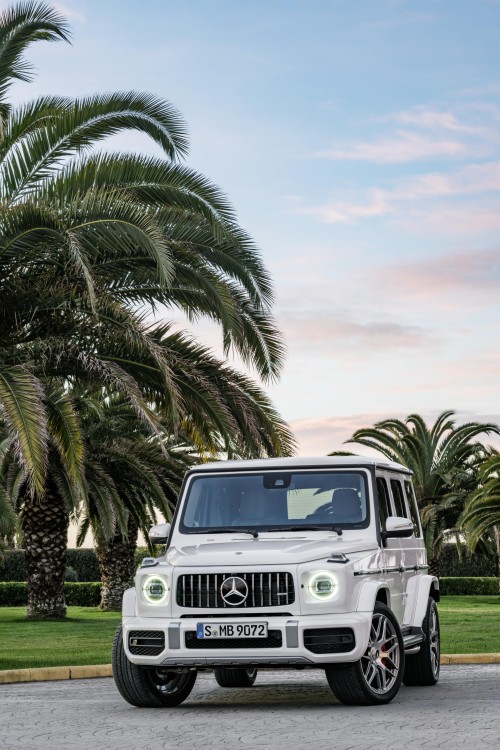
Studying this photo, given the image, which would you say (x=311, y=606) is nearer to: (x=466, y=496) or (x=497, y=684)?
(x=497, y=684)

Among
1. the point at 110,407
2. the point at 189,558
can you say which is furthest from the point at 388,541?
the point at 110,407

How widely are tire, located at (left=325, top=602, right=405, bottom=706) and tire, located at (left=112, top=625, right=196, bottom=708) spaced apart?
4.75ft

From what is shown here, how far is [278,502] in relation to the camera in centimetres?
1132

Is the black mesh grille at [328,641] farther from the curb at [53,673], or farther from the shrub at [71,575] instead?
the shrub at [71,575]

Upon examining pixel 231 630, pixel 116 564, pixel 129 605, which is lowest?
pixel 231 630

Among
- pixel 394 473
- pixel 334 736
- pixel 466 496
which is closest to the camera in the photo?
pixel 334 736

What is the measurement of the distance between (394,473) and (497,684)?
2.46 metres

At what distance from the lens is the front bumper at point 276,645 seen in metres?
9.75

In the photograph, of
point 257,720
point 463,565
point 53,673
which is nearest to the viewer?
point 257,720

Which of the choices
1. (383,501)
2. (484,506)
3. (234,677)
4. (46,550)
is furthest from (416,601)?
(484,506)

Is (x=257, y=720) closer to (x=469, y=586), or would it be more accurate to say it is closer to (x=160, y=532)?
(x=160, y=532)

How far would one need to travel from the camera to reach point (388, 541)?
1130cm

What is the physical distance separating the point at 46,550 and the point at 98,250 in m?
15.2

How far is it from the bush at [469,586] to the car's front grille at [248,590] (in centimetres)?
4253
